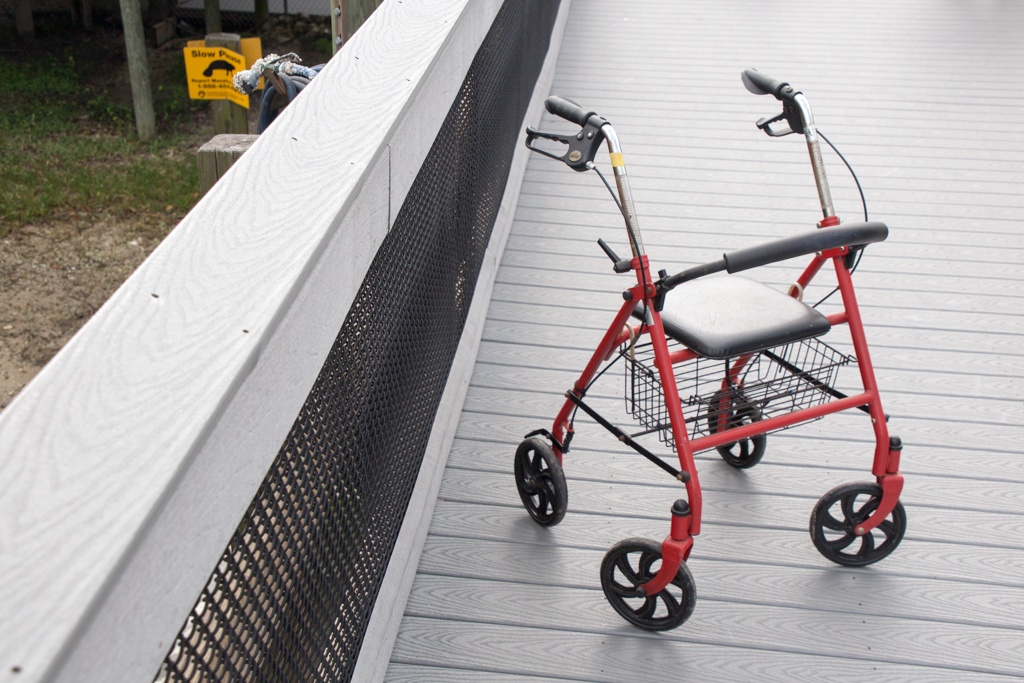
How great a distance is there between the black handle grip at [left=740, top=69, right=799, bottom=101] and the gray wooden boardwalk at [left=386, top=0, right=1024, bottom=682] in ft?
3.17

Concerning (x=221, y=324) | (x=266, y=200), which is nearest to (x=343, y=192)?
(x=266, y=200)

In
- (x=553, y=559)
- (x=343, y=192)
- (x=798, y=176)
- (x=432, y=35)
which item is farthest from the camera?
(x=798, y=176)

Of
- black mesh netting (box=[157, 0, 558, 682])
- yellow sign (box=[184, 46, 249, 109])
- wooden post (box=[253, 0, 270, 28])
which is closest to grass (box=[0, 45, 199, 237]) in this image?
wooden post (box=[253, 0, 270, 28])

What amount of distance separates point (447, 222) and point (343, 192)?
1.03m

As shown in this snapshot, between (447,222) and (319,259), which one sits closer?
(319,259)

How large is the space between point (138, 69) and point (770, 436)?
28.1 feet

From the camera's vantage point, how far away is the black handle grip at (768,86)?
2.36 metres

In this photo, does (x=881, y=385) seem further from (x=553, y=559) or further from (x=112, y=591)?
(x=112, y=591)

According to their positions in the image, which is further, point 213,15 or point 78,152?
point 213,15

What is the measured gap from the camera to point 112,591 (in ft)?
2.54

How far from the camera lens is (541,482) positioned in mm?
2375

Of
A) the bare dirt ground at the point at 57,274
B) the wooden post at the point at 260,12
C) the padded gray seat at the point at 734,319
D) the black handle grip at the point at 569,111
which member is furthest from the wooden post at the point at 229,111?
the wooden post at the point at 260,12

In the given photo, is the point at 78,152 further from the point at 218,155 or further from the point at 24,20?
the point at 218,155

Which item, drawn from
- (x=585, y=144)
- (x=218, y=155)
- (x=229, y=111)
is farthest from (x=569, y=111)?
(x=229, y=111)
